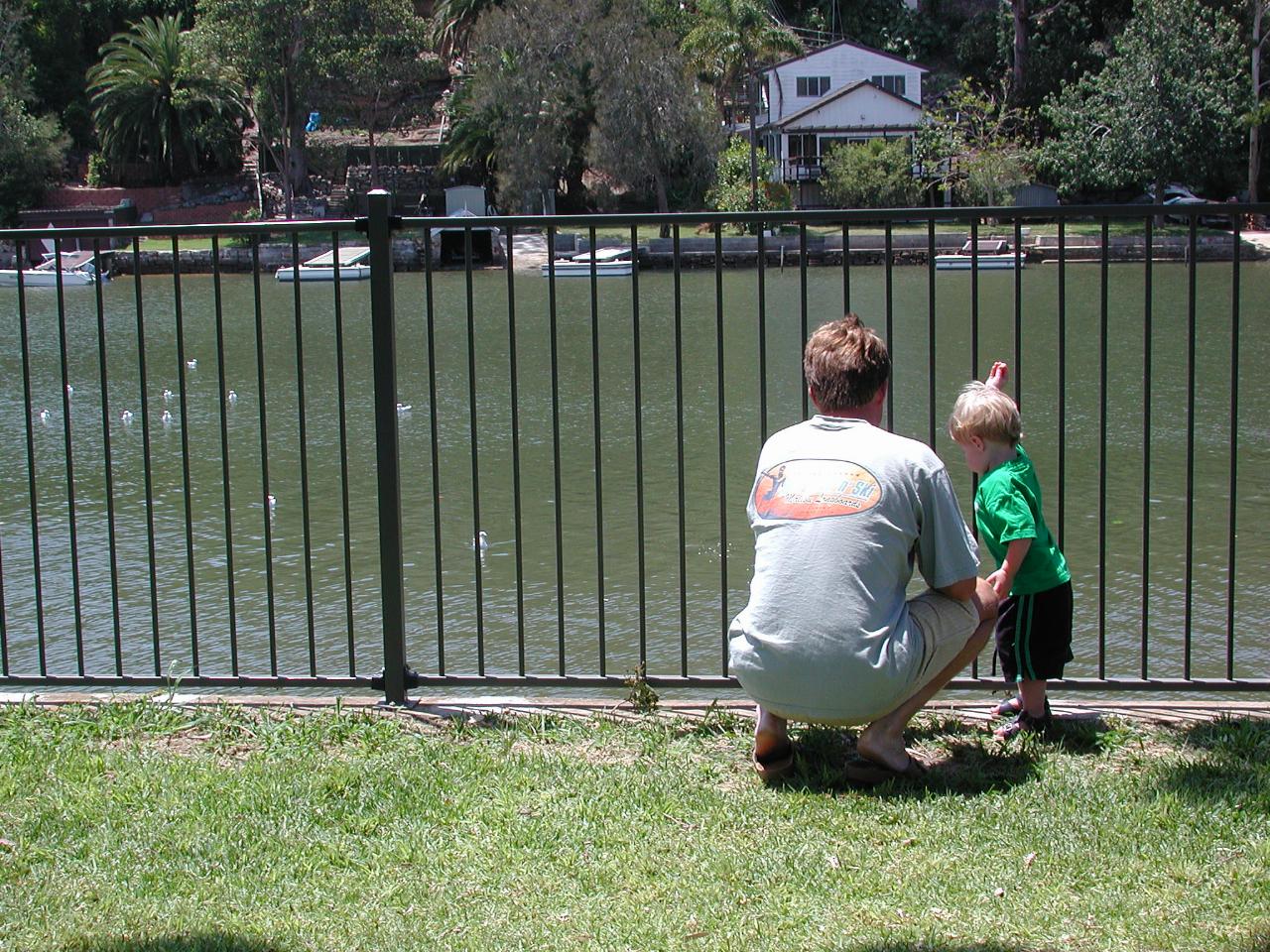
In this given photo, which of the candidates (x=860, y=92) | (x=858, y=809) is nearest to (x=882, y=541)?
(x=858, y=809)

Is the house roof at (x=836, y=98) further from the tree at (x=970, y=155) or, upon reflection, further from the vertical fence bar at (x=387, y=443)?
the vertical fence bar at (x=387, y=443)

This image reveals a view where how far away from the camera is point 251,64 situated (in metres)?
50.9

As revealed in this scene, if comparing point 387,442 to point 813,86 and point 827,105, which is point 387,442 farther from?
point 813,86

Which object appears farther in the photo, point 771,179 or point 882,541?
point 771,179

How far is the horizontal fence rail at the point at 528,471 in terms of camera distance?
4672mm

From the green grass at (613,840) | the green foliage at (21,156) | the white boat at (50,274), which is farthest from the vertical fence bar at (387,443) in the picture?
the green foliage at (21,156)

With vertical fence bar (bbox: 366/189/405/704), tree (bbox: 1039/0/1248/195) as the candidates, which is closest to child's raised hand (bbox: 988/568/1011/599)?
vertical fence bar (bbox: 366/189/405/704)

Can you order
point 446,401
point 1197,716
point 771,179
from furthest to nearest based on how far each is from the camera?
1. point 771,179
2. point 446,401
3. point 1197,716

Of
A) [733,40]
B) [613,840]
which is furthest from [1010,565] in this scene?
[733,40]

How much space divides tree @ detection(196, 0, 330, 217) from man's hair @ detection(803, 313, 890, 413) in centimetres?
5004

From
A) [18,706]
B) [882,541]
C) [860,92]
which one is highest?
[860,92]

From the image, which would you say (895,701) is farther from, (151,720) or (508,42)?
(508,42)

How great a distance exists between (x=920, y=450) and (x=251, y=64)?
51536 mm

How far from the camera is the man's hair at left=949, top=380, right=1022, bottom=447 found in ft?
13.3
